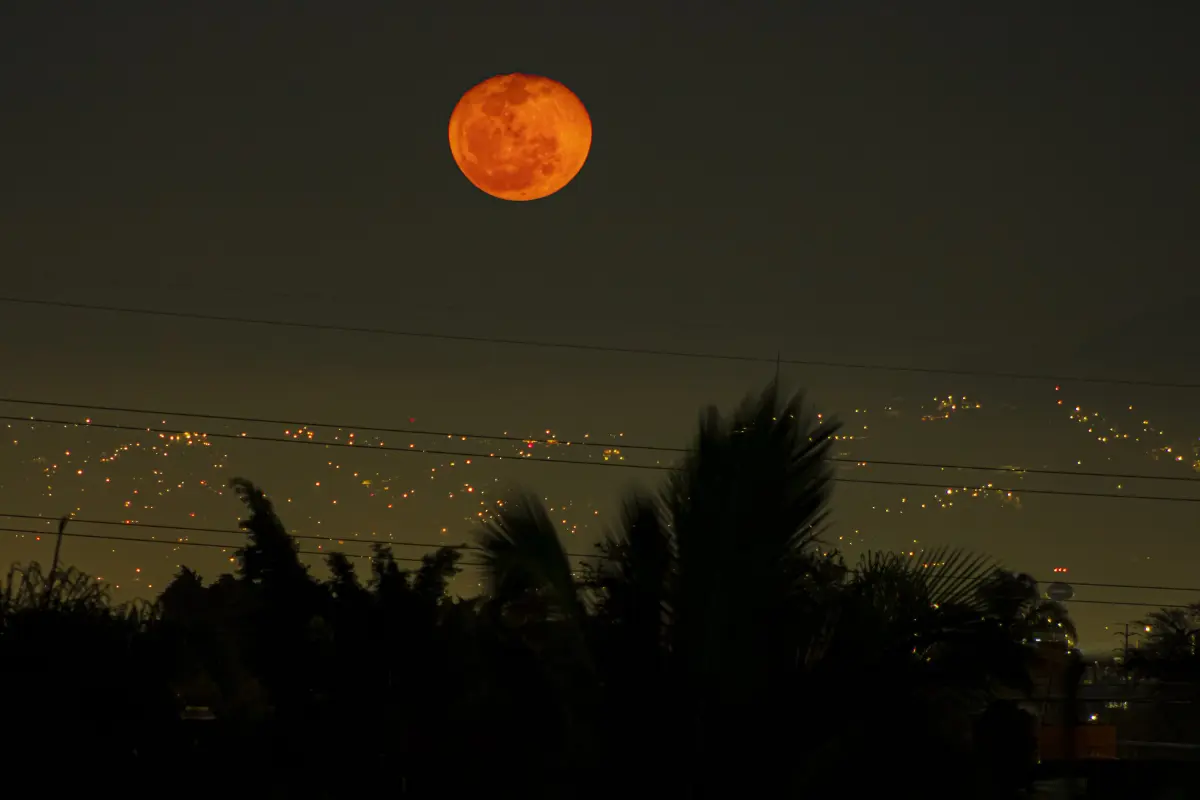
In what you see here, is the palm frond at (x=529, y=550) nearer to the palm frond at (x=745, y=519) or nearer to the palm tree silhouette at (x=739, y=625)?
the palm tree silhouette at (x=739, y=625)

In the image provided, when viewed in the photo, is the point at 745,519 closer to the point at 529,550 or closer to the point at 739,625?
the point at 739,625

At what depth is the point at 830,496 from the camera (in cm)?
1017

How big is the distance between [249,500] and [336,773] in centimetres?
287

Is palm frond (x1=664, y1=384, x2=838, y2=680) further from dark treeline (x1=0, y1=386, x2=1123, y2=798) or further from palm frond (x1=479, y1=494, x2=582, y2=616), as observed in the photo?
palm frond (x1=479, y1=494, x2=582, y2=616)

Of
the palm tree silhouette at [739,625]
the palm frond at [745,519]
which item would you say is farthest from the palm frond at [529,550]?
the palm frond at [745,519]

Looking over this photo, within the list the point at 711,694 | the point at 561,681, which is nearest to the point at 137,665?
the point at 561,681

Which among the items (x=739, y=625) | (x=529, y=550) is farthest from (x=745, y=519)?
(x=529, y=550)

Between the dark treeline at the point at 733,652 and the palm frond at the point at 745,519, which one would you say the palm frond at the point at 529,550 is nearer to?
the dark treeline at the point at 733,652

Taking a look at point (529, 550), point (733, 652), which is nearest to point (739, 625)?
point (733, 652)

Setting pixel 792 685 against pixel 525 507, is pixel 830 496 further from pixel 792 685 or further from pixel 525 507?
pixel 525 507

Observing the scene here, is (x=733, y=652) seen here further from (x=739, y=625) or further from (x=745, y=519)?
(x=745, y=519)

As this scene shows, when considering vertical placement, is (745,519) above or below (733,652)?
above

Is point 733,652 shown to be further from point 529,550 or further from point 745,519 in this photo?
point 529,550

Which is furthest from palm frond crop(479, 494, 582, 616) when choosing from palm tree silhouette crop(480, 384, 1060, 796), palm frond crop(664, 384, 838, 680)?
palm frond crop(664, 384, 838, 680)
